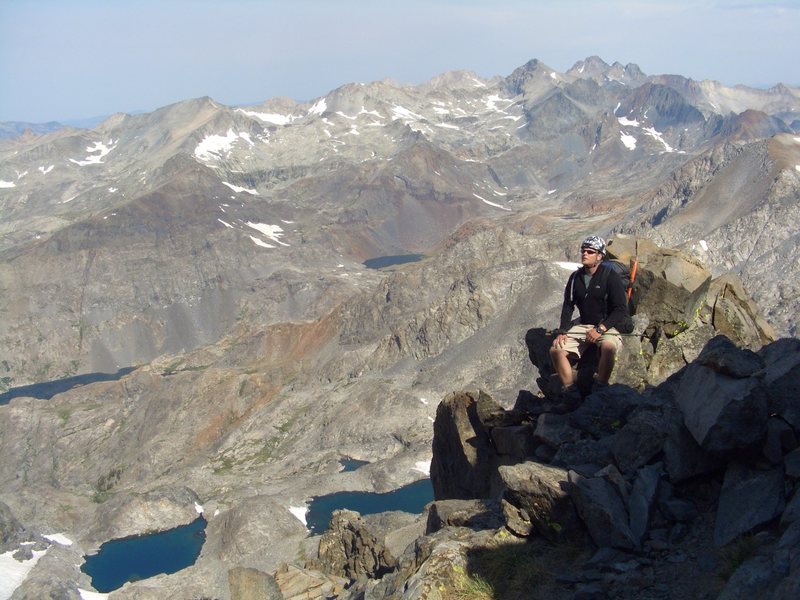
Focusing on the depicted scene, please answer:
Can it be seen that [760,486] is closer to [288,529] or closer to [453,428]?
[453,428]

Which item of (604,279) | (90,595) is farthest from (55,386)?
(604,279)

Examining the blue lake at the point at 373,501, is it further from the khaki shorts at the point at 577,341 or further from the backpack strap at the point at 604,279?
the backpack strap at the point at 604,279

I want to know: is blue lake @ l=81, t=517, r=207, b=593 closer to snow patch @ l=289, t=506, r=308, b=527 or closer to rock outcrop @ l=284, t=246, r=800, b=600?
snow patch @ l=289, t=506, r=308, b=527

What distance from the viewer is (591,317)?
18.6m

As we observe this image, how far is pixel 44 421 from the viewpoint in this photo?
421 feet

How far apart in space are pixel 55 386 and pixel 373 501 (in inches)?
5315

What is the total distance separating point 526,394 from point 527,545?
1020 cm

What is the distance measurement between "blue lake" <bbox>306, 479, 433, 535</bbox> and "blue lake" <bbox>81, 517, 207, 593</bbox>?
42.1ft

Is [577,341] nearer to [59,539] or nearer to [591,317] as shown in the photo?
[591,317]

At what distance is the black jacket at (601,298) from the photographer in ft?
58.9

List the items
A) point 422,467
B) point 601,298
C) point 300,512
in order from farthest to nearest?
point 422,467
point 300,512
point 601,298

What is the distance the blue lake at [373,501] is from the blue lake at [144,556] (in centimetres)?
1283

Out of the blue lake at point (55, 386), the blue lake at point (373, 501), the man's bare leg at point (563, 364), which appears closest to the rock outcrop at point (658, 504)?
the man's bare leg at point (563, 364)

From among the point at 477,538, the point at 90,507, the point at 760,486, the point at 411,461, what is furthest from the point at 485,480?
the point at 90,507
